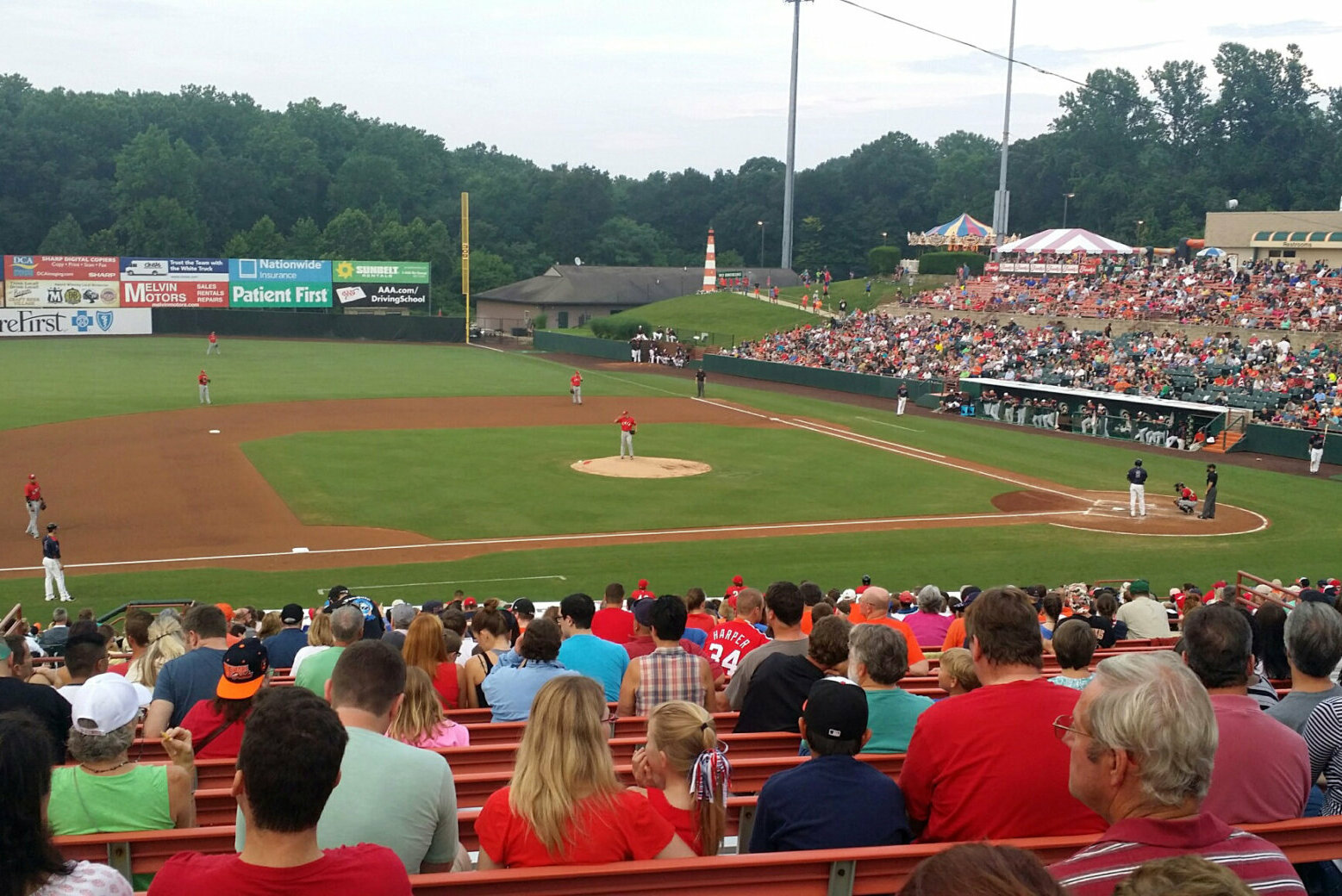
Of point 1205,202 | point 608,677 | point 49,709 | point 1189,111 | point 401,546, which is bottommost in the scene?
point 401,546

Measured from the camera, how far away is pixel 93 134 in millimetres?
110938

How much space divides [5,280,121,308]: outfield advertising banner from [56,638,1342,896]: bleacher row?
76.6 meters

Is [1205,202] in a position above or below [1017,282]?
above

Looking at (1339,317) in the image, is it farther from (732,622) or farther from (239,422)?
(732,622)

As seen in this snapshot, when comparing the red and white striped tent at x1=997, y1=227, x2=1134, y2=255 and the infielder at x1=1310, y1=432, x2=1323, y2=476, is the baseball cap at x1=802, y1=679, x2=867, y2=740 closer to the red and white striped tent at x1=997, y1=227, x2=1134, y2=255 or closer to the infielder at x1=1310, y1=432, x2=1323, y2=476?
the infielder at x1=1310, y1=432, x2=1323, y2=476

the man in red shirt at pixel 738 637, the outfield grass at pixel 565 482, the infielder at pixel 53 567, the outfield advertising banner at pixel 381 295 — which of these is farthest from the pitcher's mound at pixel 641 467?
the outfield advertising banner at pixel 381 295

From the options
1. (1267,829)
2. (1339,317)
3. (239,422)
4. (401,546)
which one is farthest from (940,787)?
(1339,317)

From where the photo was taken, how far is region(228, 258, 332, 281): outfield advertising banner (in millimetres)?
77188

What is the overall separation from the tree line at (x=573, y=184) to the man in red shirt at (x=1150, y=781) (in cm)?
9955

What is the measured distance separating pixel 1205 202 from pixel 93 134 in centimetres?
10381

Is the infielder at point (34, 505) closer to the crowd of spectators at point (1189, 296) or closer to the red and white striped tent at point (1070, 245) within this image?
the crowd of spectators at point (1189, 296)

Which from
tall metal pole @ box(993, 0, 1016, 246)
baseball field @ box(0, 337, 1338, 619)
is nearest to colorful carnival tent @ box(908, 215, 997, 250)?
tall metal pole @ box(993, 0, 1016, 246)

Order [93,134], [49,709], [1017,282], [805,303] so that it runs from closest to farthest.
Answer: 1. [49,709]
2. [1017,282]
3. [805,303]
4. [93,134]

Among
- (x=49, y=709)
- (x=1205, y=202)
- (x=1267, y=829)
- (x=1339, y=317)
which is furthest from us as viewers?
(x=1205, y=202)
